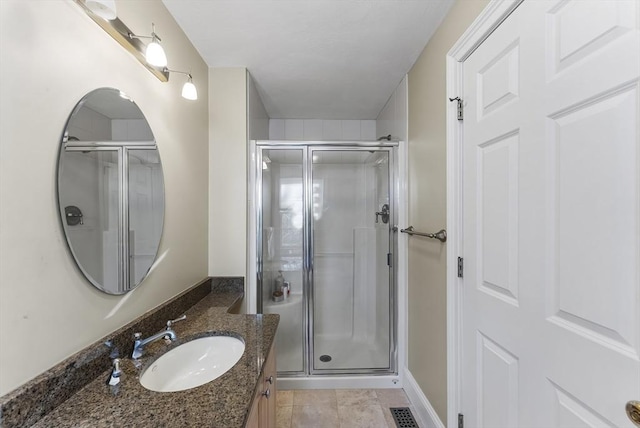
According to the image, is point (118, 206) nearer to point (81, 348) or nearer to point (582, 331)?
point (81, 348)

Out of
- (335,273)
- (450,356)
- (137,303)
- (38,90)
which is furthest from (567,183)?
(335,273)

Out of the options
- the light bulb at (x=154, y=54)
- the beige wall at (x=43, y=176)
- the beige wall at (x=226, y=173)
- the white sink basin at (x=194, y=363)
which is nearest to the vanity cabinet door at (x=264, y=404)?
the white sink basin at (x=194, y=363)

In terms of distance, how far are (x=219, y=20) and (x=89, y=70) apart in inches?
33.3

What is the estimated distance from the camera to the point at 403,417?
6.09ft

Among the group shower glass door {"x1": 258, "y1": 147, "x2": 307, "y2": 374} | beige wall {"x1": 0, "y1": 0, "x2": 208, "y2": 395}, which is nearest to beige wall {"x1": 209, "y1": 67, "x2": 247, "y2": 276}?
shower glass door {"x1": 258, "y1": 147, "x2": 307, "y2": 374}

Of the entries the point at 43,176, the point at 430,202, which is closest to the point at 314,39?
the point at 430,202

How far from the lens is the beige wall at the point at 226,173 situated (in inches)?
78.3

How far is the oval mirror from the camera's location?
34.1 inches

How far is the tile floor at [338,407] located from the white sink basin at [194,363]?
1.00 m

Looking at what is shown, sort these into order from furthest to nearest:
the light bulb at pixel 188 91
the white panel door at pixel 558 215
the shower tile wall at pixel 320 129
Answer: the shower tile wall at pixel 320 129, the light bulb at pixel 188 91, the white panel door at pixel 558 215

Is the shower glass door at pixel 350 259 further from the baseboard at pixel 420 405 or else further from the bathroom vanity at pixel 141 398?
the bathroom vanity at pixel 141 398

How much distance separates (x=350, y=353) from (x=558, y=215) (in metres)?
2.08

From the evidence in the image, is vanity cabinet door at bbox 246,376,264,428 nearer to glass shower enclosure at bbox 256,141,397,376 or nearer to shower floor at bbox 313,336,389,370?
glass shower enclosure at bbox 256,141,397,376

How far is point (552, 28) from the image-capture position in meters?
0.83
